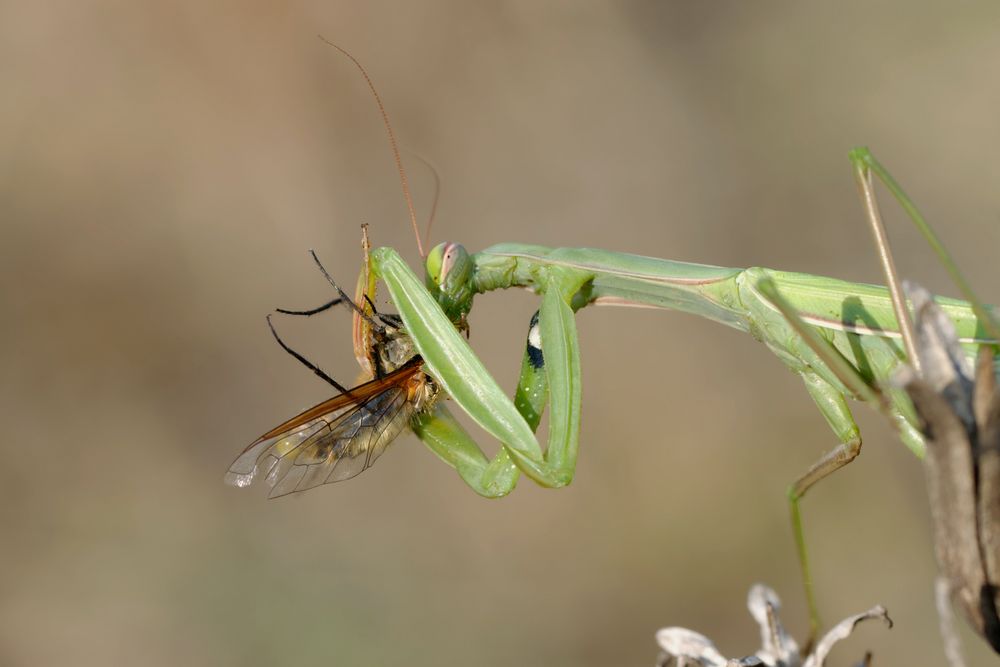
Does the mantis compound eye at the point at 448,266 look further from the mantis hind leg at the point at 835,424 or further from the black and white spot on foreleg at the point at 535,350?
the mantis hind leg at the point at 835,424

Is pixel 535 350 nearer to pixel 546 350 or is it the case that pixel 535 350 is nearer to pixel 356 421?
pixel 546 350

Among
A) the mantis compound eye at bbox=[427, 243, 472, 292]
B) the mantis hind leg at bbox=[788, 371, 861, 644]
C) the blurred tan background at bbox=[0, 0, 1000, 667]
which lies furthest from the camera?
the blurred tan background at bbox=[0, 0, 1000, 667]

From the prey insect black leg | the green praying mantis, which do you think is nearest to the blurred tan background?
the green praying mantis

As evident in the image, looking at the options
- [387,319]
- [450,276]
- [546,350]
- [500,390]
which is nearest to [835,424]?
[546,350]

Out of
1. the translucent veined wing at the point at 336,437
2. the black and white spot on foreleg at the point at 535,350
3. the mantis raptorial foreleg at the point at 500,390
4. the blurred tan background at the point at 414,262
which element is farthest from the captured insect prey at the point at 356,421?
the blurred tan background at the point at 414,262

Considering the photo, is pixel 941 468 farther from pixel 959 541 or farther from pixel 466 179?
pixel 466 179

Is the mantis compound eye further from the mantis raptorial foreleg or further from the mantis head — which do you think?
the mantis raptorial foreleg
